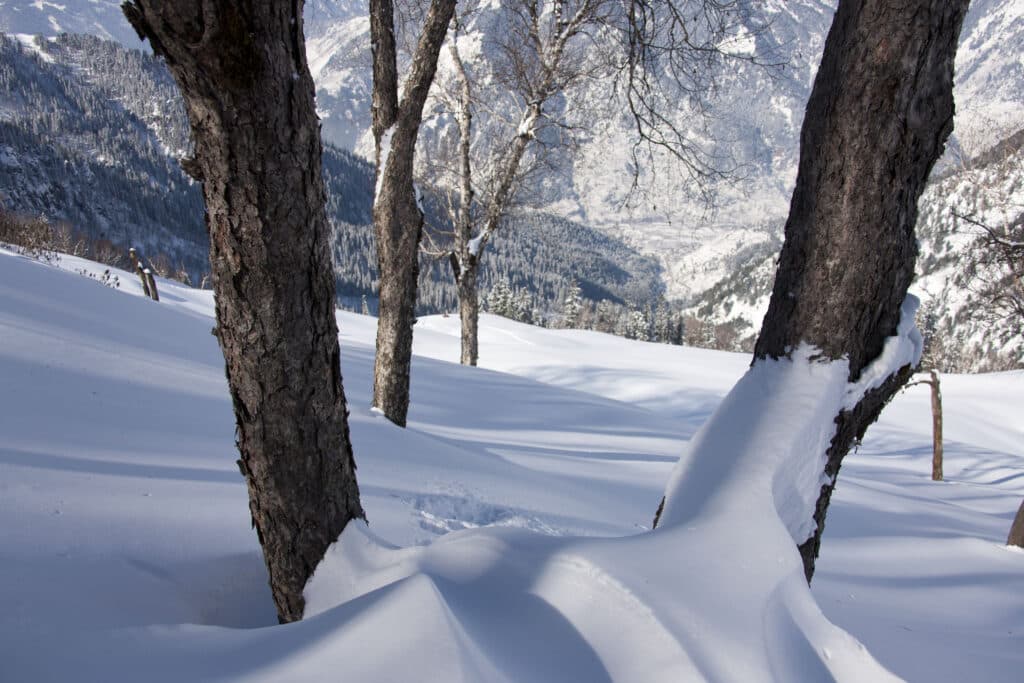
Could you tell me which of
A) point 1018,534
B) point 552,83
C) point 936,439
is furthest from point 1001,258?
point 936,439

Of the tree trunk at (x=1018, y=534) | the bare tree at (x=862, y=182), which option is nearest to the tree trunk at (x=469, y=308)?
the tree trunk at (x=1018, y=534)

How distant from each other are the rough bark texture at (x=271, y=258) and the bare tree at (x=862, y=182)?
113cm

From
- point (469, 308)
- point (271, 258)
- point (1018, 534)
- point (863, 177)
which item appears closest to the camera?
point (271, 258)

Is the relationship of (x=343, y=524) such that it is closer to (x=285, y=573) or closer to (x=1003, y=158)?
(x=285, y=573)

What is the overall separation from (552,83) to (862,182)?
6.92 m

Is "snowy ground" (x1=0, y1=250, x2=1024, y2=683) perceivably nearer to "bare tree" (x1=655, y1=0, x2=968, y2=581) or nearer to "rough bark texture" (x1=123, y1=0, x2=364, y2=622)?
"rough bark texture" (x1=123, y1=0, x2=364, y2=622)

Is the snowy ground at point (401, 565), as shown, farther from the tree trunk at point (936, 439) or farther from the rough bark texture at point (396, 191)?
the tree trunk at point (936, 439)

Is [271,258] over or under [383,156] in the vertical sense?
under

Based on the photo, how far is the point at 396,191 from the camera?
4.24 m

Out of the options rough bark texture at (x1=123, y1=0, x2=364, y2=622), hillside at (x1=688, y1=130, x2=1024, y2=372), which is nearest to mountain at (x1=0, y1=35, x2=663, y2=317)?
hillside at (x1=688, y1=130, x2=1024, y2=372)

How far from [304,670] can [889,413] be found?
68.4ft

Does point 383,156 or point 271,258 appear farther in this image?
point 383,156

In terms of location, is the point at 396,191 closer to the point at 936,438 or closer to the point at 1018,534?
the point at 1018,534

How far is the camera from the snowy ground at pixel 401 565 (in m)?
1.15
